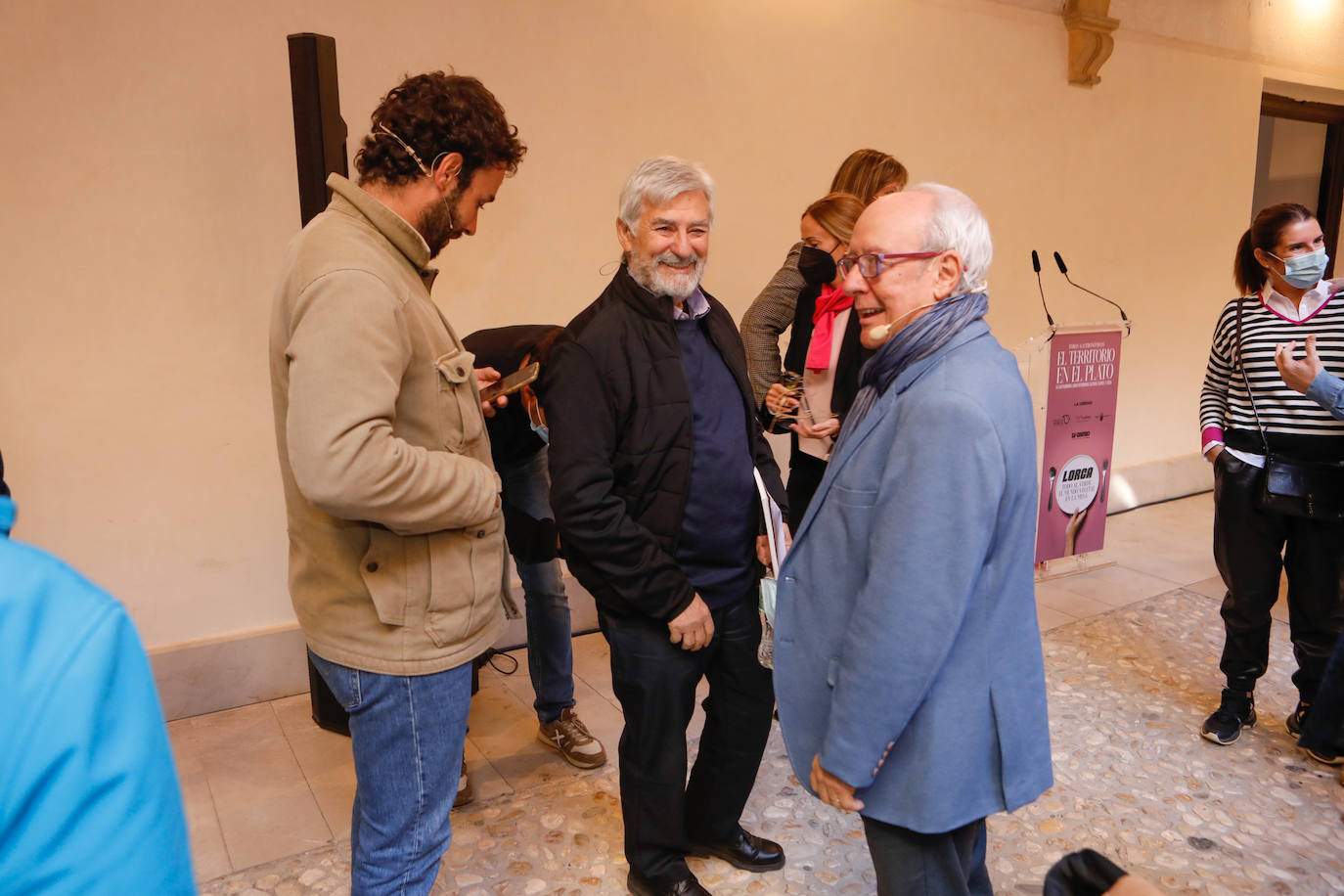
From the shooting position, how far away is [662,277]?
1995mm

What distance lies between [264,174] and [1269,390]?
11.4 ft

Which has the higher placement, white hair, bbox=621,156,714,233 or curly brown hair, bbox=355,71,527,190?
curly brown hair, bbox=355,71,527,190

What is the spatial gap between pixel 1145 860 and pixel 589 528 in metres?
1.85

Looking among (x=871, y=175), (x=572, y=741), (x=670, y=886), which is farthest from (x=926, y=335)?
(x=572, y=741)

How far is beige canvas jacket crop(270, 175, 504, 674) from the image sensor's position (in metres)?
1.38

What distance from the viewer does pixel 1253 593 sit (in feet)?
9.96

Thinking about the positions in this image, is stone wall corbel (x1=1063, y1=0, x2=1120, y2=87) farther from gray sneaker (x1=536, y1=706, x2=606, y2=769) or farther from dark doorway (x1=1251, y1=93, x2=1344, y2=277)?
gray sneaker (x1=536, y1=706, x2=606, y2=769)

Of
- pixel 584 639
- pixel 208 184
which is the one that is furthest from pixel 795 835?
pixel 208 184

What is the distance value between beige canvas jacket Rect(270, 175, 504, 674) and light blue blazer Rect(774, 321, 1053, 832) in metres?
0.62

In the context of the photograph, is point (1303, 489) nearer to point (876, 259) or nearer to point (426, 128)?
point (876, 259)

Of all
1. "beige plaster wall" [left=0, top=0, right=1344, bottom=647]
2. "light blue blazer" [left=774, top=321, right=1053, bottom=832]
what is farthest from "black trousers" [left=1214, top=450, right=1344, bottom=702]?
"beige plaster wall" [left=0, top=0, right=1344, bottom=647]

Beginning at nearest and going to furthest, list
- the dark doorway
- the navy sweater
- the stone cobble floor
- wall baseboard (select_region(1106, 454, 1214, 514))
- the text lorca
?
the navy sweater
the stone cobble floor
the text lorca
wall baseboard (select_region(1106, 454, 1214, 514))
the dark doorway

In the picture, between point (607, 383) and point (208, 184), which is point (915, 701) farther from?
point (208, 184)

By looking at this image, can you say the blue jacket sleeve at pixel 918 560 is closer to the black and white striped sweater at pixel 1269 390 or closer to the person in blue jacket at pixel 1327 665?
the person in blue jacket at pixel 1327 665
